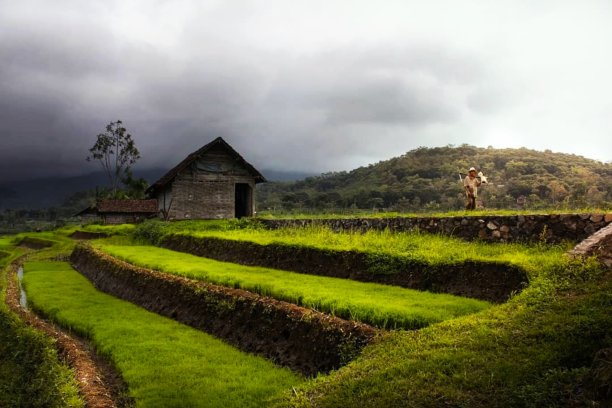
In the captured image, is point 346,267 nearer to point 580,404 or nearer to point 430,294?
point 430,294

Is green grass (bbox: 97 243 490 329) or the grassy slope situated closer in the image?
the grassy slope

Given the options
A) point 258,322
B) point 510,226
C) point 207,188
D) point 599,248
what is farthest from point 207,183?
point 599,248

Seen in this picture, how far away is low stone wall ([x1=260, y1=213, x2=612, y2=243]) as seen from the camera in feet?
42.0

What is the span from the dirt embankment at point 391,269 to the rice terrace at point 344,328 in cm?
4

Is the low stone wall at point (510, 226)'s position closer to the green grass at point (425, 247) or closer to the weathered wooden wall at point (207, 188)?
the green grass at point (425, 247)

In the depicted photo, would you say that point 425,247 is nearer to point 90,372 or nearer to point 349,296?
point 349,296

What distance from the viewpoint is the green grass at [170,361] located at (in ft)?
26.8

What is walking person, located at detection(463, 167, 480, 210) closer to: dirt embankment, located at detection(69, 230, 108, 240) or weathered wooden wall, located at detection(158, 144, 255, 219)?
weathered wooden wall, located at detection(158, 144, 255, 219)

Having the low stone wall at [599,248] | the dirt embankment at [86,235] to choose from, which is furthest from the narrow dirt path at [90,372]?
the dirt embankment at [86,235]

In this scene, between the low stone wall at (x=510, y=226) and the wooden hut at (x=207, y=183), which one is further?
the wooden hut at (x=207, y=183)

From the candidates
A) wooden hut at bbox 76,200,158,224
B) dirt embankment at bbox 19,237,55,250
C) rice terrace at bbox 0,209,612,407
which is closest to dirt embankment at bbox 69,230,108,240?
dirt embankment at bbox 19,237,55,250

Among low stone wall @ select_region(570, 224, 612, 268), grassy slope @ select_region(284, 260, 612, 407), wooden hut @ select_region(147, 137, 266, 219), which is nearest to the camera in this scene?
grassy slope @ select_region(284, 260, 612, 407)

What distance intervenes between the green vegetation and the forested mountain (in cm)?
2723

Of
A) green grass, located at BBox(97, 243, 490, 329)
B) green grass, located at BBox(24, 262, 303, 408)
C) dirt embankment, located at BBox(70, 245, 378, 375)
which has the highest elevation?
green grass, located at BBox(97, 243, 490, 329)
